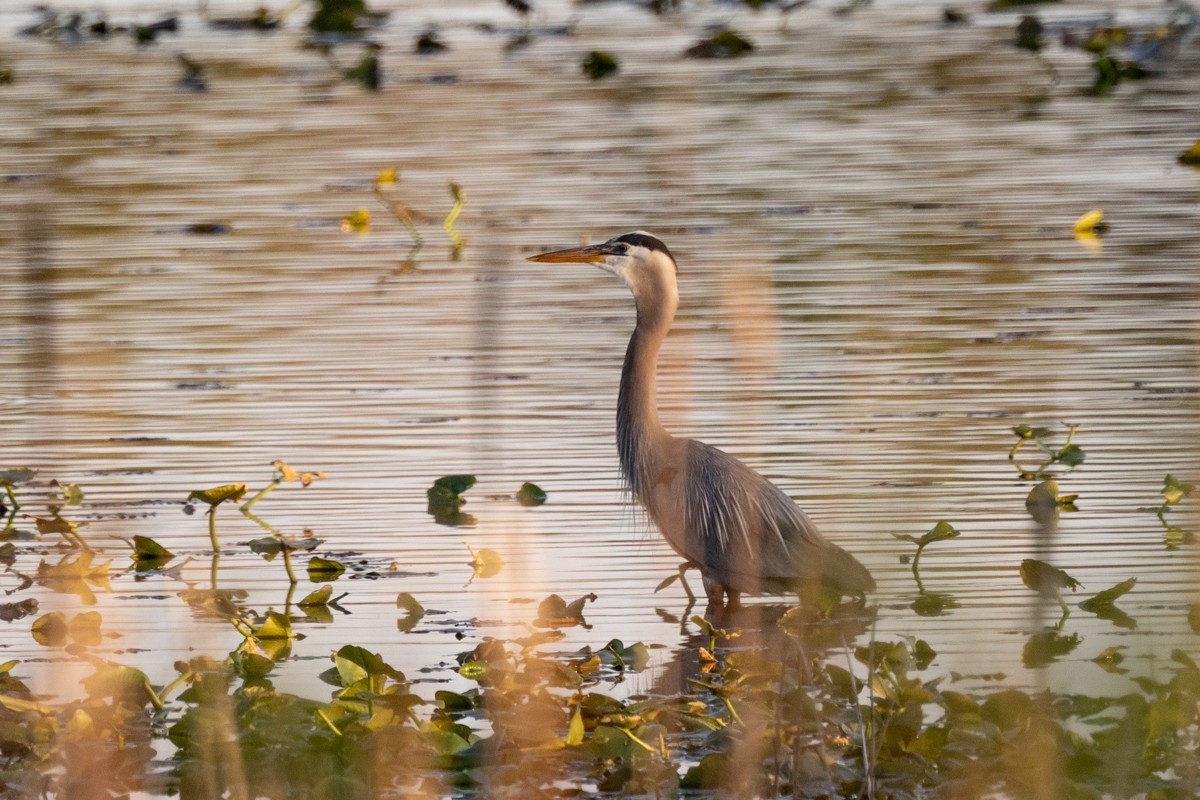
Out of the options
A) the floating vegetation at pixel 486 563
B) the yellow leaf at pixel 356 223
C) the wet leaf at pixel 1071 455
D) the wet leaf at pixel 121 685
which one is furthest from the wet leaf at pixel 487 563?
the yellow leaf at pixel 356 223

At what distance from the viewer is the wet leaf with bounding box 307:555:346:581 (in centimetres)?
705

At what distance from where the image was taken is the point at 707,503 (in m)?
6.80

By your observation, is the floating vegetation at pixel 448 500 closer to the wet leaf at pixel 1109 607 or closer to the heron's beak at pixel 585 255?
the heron's beak at pixel 585 255

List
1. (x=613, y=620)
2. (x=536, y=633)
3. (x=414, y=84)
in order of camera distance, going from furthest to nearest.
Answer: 1. (x=414, y=84)
2. (x=613, y=620)
3. (x=536, y=633)

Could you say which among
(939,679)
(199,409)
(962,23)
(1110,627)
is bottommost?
(962,23)

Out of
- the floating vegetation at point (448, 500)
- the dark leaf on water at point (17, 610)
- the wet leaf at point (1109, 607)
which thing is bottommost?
the floating vegetation at point (448, 500)

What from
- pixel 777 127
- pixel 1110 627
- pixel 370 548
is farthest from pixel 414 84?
pixel 1110 627

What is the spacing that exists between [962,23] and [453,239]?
1371cm

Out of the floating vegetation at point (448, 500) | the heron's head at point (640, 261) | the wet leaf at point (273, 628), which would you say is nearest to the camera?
the wet leaf at point (273, 628)

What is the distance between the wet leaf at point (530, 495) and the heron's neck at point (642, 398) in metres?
0.59

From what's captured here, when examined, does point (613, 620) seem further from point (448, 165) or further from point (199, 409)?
point (448, 165)

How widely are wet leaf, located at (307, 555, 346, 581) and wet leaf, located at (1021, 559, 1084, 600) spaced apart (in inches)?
91.0

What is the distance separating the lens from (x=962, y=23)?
25.9 metres

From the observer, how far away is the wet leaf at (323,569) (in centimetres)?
705
